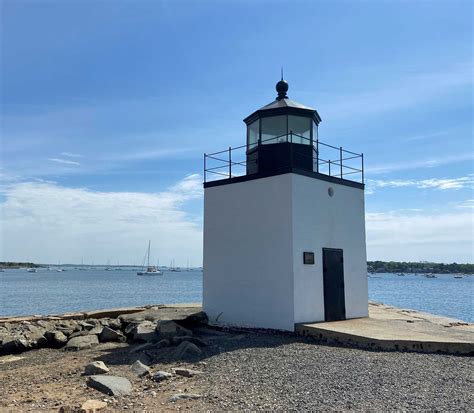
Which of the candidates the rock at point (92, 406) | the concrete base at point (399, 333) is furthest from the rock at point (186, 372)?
the concrete base at point (399, 333)

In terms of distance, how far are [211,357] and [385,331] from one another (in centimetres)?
411

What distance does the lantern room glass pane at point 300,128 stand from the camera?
41.6ft

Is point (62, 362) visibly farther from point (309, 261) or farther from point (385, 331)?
point (385, 331)

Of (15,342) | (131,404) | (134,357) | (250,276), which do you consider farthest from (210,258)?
(131,404)

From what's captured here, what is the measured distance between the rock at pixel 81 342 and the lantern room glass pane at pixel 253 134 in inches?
261

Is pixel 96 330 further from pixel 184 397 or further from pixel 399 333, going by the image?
pixel 399 333

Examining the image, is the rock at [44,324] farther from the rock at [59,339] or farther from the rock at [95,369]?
the rock at [95,369]

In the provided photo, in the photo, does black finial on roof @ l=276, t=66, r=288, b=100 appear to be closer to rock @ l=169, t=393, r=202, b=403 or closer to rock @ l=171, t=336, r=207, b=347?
rock @ l=171, t=336, r=207, b=347

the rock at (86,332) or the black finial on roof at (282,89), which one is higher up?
the black finial on roof at (282,89)

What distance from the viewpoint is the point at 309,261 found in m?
11.6

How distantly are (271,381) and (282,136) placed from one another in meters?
7.32

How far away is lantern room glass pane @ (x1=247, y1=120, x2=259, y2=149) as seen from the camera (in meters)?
13.1

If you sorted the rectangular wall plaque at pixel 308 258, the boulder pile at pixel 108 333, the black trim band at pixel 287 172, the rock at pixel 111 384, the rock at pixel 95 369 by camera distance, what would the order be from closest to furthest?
1. the rock at pixel 111 384
2. the rock at pixel 95 369
3. the boulder pile at pixel 108 333
4. the rectangular wall plaque at pixel 308 258
5. the black trim band at pixel 287 172

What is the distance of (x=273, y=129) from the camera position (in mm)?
12875
